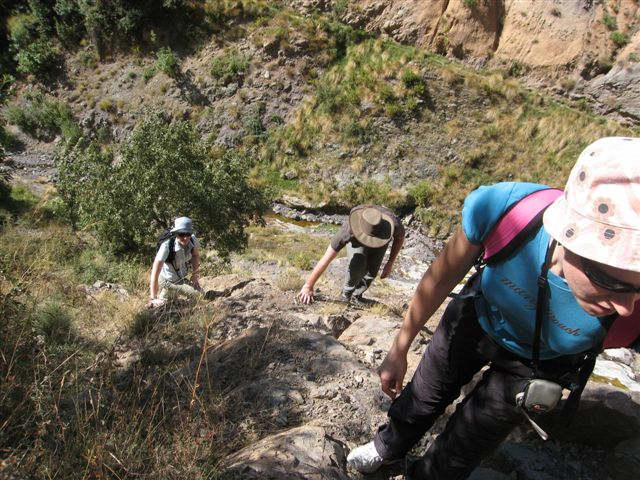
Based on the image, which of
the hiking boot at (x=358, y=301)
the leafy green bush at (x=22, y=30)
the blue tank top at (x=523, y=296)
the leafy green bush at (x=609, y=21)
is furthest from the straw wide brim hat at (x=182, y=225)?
the leafy green bush at (x=22, y=30)

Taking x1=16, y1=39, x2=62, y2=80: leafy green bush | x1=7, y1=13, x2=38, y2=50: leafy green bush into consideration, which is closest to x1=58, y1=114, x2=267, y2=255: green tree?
x1=16, y1=39, x2=62, y2=80: leafy green bush

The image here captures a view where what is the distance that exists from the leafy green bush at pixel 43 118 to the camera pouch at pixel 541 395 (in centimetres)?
2126

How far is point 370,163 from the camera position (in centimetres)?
1636

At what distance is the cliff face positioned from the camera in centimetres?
1681

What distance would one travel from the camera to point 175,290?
488 cm

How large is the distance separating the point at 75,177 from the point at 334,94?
36.3ft

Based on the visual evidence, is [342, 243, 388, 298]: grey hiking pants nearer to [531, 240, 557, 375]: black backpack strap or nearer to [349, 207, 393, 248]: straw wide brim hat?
[349, 207, 393, 248]: straw wide brim hat

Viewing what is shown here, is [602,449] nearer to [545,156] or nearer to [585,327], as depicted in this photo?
[585,327]

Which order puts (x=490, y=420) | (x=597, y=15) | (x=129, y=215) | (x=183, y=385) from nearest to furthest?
(x=490, y=420), (x=183, y=385), (x=129, y=215), (x=597, y=15)

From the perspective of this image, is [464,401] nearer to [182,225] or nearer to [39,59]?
[182,225]

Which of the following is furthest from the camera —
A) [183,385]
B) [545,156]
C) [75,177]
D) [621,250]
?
[545,156]

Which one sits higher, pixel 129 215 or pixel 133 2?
pixel 133 2

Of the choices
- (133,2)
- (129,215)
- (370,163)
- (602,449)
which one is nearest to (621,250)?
(602,449)

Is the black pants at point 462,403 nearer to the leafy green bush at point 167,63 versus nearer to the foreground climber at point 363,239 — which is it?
the foreground climber at point 363,239
